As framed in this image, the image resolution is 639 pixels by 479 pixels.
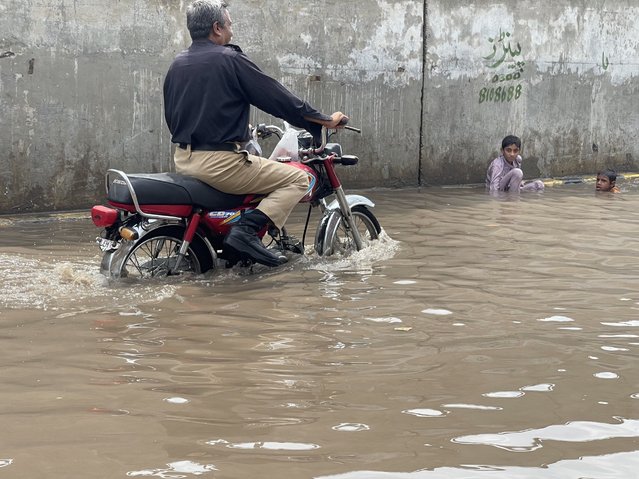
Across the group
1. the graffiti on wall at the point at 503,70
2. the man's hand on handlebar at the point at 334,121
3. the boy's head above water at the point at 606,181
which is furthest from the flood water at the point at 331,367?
the graffiti on wall at the point at 503,70

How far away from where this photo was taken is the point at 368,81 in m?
11.9

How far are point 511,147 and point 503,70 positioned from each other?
4.47ft

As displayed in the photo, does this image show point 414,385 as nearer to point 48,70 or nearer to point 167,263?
point 167,263

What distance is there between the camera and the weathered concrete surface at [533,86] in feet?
41.4

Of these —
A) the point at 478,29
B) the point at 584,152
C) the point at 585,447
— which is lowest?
the point at 585,447

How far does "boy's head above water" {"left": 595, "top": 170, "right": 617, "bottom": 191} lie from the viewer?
39.9 ft

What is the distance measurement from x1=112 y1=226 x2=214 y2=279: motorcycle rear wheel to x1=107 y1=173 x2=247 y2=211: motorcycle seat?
0.66 feet

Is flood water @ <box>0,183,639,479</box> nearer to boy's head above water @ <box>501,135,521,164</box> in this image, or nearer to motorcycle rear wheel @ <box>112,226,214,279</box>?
motorcycle rear wheel @ <box>112,226,214,279</box>

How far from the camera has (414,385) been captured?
14.6 feet

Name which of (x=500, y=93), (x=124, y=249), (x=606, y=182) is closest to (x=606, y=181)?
(x=606, y=182)

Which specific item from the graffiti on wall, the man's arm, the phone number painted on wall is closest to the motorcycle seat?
the man's arm

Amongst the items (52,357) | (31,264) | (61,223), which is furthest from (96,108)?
(52,357)

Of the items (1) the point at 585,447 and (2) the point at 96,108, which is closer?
(1) the point at 585,447

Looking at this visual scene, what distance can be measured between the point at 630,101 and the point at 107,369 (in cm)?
1134
